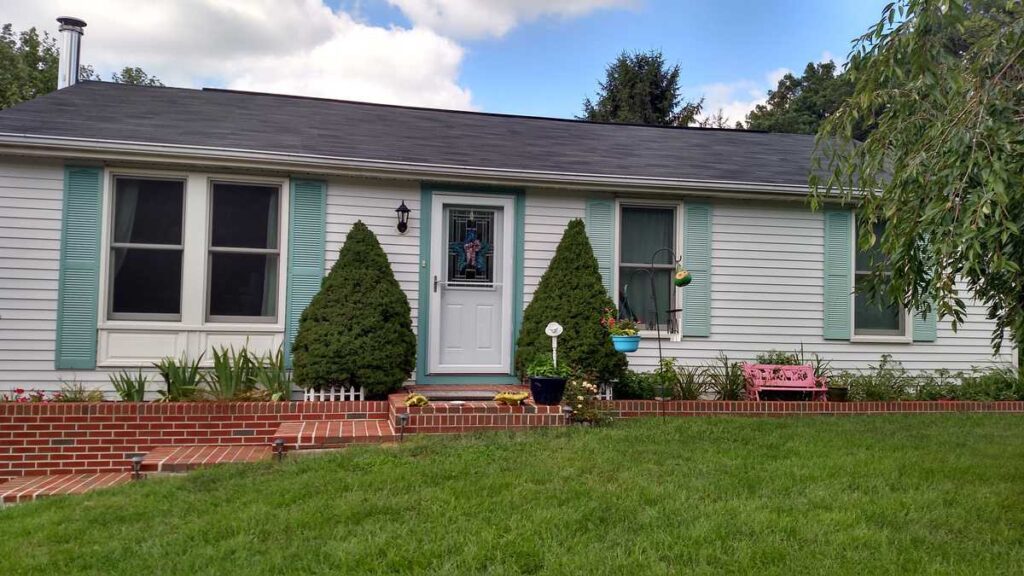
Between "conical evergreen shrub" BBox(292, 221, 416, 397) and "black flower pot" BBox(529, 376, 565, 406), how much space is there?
1.44 meters

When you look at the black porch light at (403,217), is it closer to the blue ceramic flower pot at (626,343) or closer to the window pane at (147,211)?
the window pane at (147,211)

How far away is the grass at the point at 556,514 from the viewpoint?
11.3 feet

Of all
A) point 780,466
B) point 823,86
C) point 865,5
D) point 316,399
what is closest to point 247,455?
point 316,399

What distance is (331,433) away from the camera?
5.78 m

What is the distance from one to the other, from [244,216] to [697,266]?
16.4 feet

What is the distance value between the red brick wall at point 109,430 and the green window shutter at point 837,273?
615 cm

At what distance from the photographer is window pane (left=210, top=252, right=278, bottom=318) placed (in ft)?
24.1

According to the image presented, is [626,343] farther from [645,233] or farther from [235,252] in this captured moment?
[235,252]

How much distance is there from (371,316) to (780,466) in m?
3.81

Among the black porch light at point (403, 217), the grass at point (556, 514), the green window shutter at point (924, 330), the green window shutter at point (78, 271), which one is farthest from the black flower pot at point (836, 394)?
the green window shutter at point (78, 271)

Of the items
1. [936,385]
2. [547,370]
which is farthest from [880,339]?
[547,370]

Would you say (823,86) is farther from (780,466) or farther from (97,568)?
(97,568)

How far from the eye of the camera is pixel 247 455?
5.70 meters

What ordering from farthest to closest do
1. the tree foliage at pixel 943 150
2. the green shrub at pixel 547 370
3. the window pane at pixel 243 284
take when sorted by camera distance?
the window pane at pixel 243 284, the green shrub at pixel 547 370, the tree foliage at pixel 943 150
